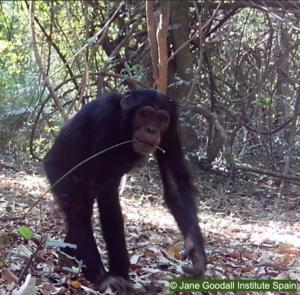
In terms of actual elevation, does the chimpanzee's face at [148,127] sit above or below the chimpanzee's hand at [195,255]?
above

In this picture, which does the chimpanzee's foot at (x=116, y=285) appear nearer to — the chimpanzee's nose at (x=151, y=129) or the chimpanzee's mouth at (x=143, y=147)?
the chimpanzee's mouth at (x=143, y=147)

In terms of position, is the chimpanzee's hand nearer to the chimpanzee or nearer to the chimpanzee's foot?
the chimpanzee

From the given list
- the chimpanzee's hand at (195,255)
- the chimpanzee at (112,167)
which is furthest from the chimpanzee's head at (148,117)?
the chimpanzee's hand at (195,255)

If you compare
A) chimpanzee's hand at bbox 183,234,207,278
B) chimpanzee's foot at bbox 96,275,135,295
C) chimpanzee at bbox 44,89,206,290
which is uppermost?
chimpanzee at bbox 44,89,206,290

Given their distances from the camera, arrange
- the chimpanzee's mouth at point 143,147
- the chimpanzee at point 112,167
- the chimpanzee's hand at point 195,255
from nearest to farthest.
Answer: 1. the chimpanzee's hand at point 195,255
2. the chimpanzee at point 112,167
3. the chimpanzee's mouth at point 143,147

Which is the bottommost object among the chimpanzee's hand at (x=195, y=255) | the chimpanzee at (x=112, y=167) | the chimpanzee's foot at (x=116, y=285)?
the chimpanzee's foot at (x=116, y=285)

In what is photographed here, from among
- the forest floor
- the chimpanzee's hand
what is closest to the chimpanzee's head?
the chimpanzee's hand

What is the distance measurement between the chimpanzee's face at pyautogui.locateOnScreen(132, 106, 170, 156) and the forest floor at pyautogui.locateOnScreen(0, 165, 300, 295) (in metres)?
0.74

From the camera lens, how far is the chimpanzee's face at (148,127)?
3865 mm

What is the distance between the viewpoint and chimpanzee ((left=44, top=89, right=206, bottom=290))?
12.0 feet

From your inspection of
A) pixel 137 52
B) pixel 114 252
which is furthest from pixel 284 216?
pixel 114 252

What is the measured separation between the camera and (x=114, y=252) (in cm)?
369

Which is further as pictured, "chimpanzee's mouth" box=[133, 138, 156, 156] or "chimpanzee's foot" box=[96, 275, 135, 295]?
"chimpanzee's mouth" box=[133, 138, 156, 156]

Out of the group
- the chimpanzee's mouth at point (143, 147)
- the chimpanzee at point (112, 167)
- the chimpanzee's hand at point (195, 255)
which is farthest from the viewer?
the chimpanzee's mouth at point (143, 147)
